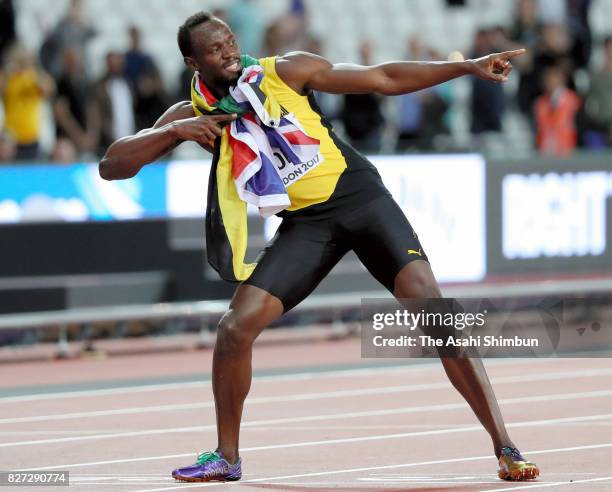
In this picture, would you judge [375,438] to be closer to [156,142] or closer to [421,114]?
[156,142]

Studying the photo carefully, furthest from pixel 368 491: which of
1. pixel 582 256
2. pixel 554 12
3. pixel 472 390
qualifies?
pixel 554 12

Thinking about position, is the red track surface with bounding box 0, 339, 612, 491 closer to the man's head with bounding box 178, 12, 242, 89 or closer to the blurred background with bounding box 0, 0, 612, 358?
the blurred background with bounding box 0, 0, 612, 358

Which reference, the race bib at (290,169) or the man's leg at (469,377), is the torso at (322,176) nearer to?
the race bib at (290,169)

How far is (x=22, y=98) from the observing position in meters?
16.8

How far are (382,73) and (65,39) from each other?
1103 cm

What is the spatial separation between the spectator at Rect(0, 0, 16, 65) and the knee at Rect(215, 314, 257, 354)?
34.9 ft

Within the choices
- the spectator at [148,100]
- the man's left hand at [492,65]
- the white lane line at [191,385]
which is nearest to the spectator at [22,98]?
the spectator at [148,100]

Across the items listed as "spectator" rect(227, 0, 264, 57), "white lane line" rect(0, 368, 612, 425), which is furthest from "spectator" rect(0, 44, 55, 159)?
"white lane line" rect(0, 368, 612, 425)

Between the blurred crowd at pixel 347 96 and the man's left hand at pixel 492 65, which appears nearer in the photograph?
the man's left hand at pixel 492 65

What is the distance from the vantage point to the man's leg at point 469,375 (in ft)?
24.6

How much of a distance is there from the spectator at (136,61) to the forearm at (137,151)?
10.0 m

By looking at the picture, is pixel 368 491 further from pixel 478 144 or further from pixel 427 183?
pixel 478 144

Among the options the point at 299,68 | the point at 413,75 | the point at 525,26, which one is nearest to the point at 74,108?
the point at 525,26

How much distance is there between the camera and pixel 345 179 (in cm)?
765
